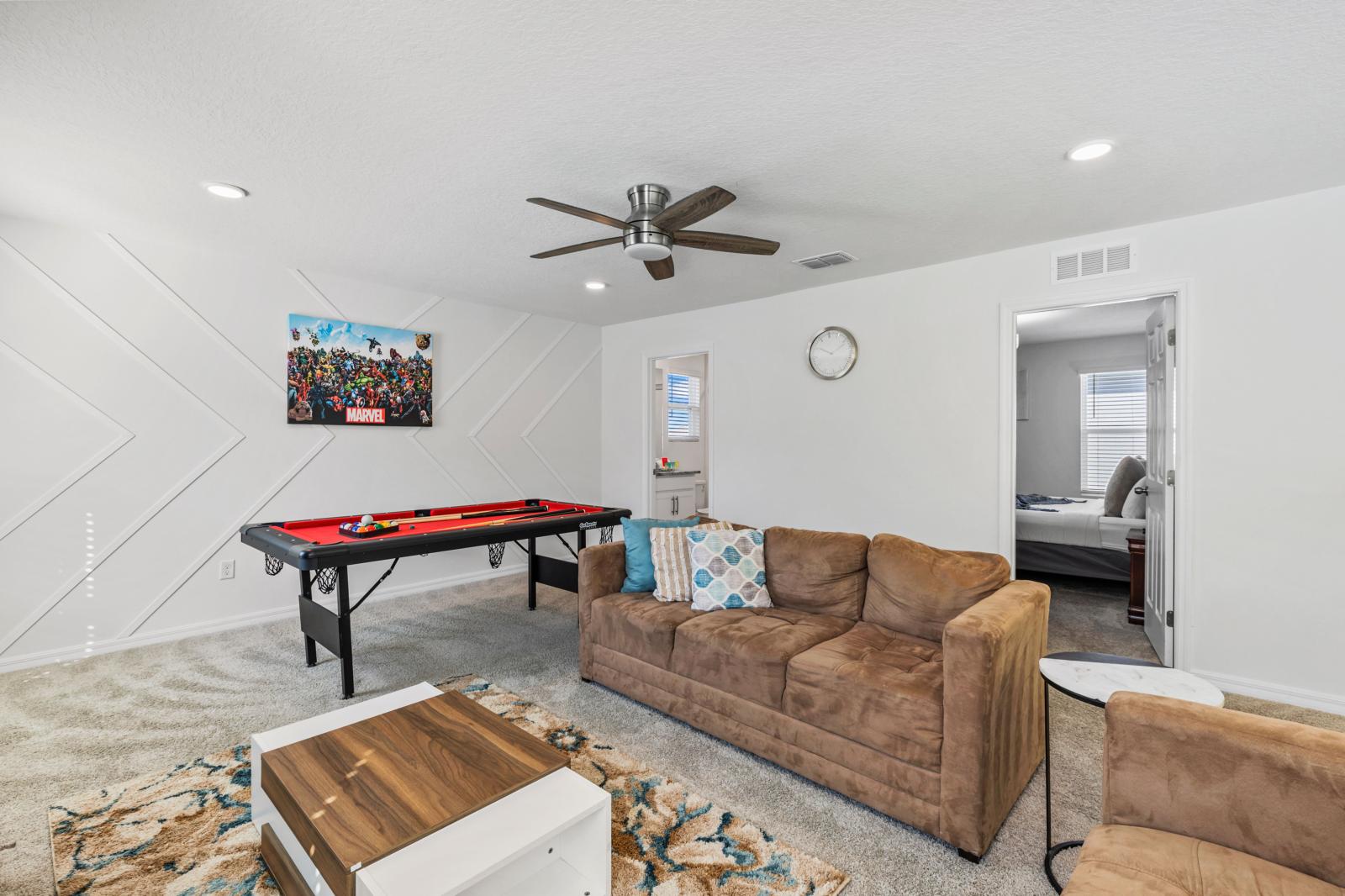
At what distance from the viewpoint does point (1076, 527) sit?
491 cm

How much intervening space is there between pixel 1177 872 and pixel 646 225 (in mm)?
2595

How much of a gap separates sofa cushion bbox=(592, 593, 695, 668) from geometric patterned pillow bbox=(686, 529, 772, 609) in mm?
131

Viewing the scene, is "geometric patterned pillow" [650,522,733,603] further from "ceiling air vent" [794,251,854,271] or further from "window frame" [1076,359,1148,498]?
"window frame" [1076,359,1148,498]

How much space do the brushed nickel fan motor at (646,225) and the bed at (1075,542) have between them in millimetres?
3864

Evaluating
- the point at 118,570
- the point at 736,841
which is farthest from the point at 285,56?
the point at 118,570

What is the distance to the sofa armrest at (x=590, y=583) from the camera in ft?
9.87

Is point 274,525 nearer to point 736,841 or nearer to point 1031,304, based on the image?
point 736,841

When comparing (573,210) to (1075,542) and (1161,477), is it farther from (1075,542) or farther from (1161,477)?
(1075,542)

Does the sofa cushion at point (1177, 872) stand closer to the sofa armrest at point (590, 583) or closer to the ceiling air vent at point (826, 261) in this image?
the sofa armrest at point (590, 583)

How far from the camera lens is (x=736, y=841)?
6.09ft

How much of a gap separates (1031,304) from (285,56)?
3.78 metres

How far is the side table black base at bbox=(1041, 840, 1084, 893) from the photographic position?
1.69 m

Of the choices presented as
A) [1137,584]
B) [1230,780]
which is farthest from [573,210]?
[1137,584]

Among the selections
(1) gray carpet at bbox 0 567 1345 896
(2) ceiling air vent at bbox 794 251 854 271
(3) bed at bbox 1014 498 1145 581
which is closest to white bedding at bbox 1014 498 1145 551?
(3) bed at bbox 1014 498 1145 581
